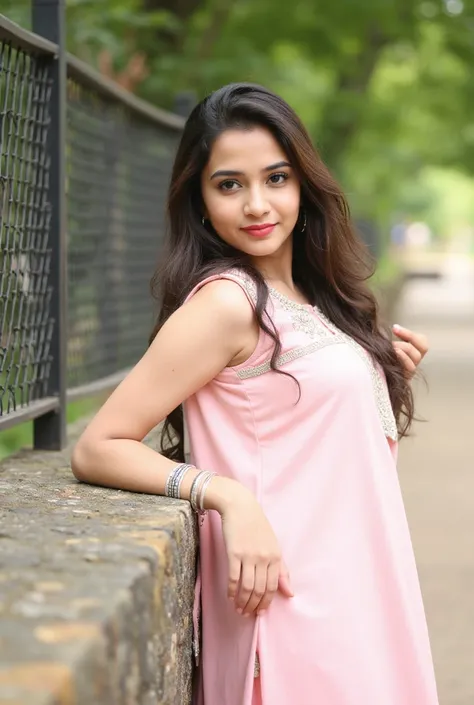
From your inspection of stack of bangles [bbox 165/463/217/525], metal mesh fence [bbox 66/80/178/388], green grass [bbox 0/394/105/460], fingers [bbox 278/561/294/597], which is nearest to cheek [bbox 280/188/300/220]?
stack of bangles [bbox 165/463/217/525]

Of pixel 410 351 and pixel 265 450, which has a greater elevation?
pixel 410 351

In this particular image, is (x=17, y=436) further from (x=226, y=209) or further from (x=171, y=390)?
(x=171, y=390)

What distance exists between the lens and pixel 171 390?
238cm

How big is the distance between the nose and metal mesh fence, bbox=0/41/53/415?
81 centimetres

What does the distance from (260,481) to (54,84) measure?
1.70 metres

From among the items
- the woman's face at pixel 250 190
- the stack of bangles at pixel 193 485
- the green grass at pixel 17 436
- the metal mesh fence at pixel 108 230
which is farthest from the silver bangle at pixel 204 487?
the green grass at pixel 17 436

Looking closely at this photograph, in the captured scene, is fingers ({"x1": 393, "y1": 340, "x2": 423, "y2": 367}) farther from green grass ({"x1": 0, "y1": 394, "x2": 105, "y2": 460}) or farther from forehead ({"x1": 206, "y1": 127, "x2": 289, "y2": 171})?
green grass ({"x1": 0, "y1": 394, "x2": 105, "y2": 460})

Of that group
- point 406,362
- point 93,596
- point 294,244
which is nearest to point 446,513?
point 406,362

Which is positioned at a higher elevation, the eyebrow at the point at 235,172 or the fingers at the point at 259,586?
the eyebrow at the point at 235,172

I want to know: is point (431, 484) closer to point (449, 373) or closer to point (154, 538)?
point (154, 538)

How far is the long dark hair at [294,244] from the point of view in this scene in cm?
262

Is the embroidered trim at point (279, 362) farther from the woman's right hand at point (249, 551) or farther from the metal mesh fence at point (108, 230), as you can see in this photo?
the metal mesh fence at point (108, 230)

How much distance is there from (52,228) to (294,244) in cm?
94

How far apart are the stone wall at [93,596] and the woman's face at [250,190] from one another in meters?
0.62
